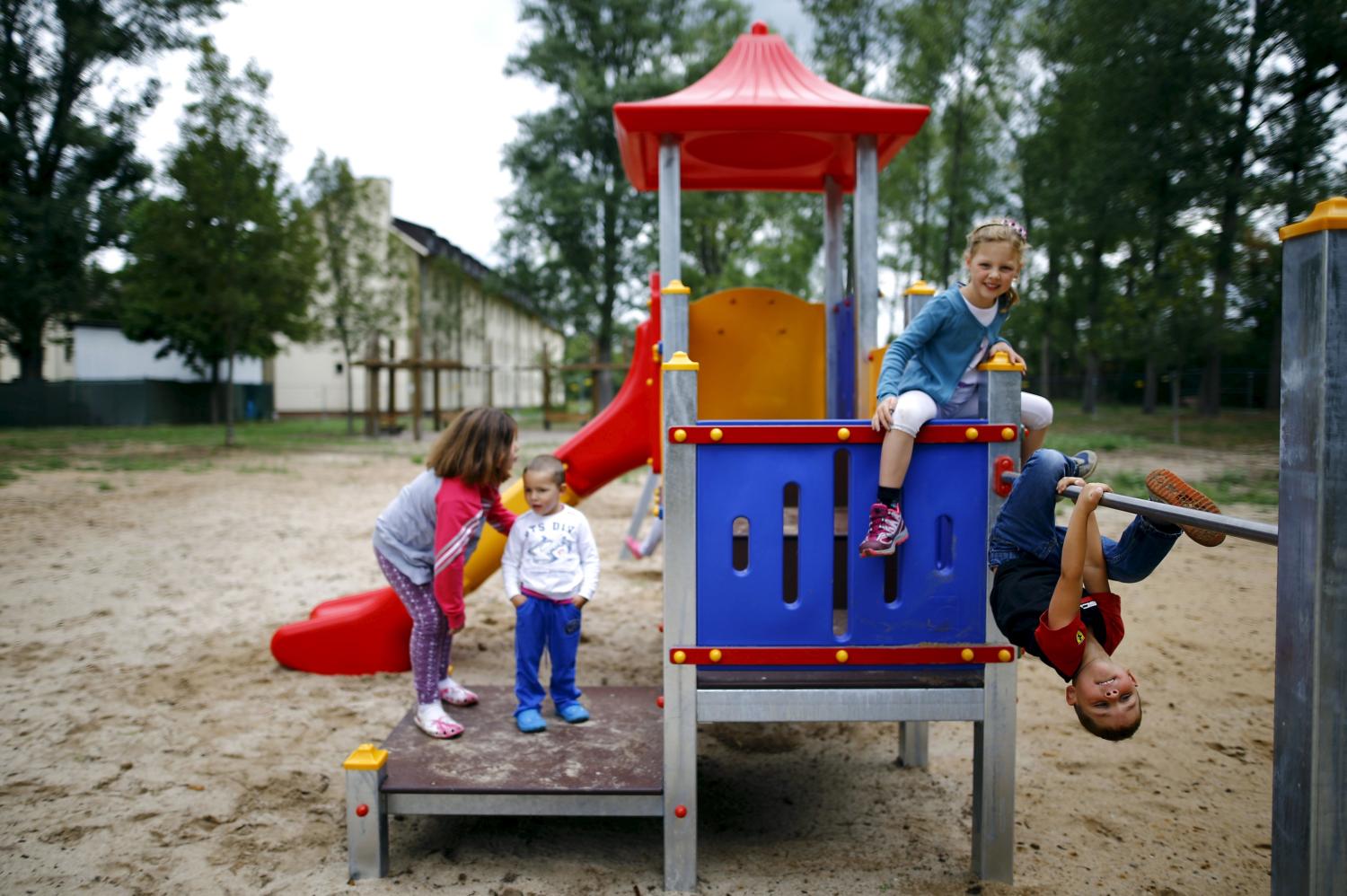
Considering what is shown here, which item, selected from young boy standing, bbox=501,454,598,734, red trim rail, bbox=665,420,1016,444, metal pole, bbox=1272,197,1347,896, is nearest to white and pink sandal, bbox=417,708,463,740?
young boy standing, bbox=501,454,598,734

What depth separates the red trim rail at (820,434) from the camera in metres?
2.69

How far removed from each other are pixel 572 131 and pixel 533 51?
99.4 inches

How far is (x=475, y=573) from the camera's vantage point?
488cm

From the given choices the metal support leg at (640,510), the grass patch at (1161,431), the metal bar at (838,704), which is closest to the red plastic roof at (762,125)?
the metal bar at (838,704)

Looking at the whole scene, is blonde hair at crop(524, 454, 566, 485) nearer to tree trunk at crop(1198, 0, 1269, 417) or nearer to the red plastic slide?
the red plastic slide

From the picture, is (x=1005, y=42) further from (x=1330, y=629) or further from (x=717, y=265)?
(x=1330, y=629)

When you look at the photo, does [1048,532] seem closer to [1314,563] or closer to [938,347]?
[938,347]

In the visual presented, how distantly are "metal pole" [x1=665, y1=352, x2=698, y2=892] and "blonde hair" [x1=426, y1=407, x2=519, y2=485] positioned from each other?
1.03 m

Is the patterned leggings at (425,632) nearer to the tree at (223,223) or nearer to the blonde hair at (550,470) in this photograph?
the blonde hair at (550,470)

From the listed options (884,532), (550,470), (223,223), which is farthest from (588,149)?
(884,532)

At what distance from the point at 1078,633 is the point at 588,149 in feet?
80.4

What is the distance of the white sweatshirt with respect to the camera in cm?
336

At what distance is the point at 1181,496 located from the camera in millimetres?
2012

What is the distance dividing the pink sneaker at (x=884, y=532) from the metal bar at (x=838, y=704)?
45 centimetres
